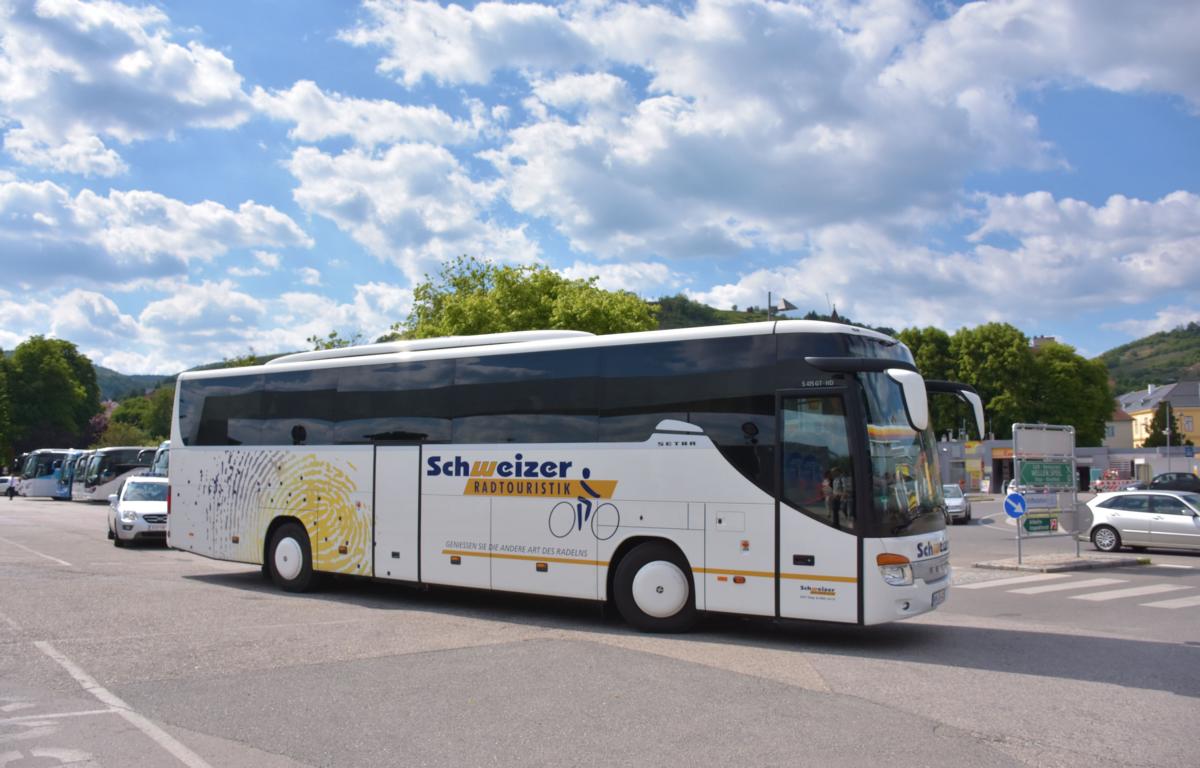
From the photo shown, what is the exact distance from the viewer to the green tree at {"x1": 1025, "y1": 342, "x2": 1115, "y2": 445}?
74.9m

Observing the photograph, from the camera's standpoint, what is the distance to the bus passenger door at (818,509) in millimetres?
9891

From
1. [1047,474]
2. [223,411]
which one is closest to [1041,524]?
[1047,474]

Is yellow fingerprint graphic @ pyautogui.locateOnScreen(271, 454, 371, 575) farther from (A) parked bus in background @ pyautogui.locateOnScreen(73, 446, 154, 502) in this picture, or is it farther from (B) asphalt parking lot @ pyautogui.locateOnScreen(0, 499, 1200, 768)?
(A) parked bus in background @ pyautogui.locateOnScreen(73, 446, 154, 502)

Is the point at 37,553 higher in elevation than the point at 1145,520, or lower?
lower

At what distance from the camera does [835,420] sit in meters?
10.1

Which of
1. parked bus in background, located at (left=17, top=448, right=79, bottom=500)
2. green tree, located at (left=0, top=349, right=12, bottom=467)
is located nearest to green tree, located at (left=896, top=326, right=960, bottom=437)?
parked bus in background, located at (left=17, top=448, right=79, bottom=500)

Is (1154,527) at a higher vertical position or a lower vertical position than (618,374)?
lower

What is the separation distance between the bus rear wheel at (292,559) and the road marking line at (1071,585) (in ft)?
37.6

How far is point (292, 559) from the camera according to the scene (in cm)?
1485

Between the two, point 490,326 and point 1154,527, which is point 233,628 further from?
point 490,326

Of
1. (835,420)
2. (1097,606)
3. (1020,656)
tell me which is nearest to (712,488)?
(835,420)

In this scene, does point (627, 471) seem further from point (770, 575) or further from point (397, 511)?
point (397, 511)

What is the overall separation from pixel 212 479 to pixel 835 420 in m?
10.9

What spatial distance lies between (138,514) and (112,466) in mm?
28985
